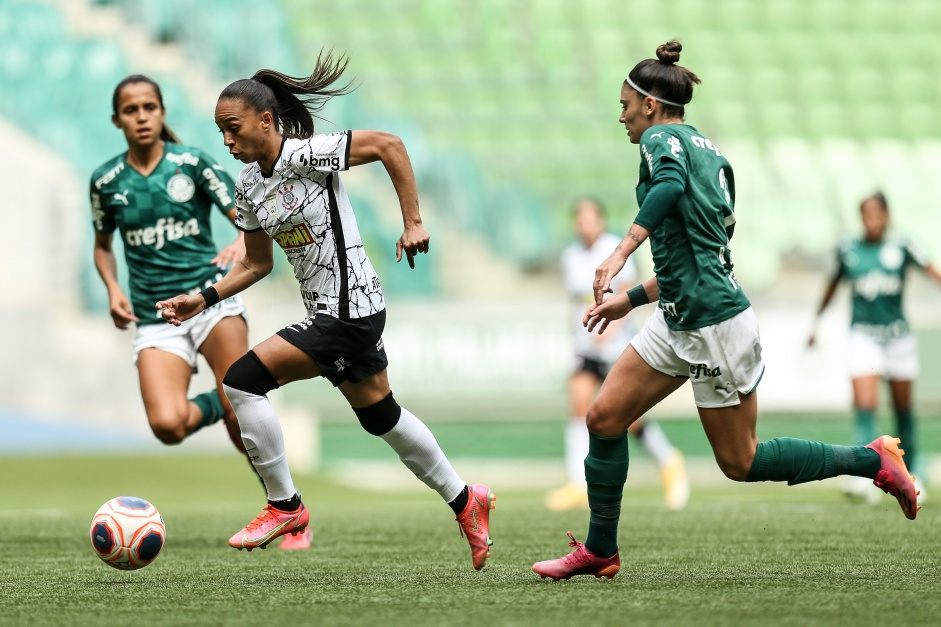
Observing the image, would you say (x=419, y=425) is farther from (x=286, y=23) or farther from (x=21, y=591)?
(x=286, y=23)

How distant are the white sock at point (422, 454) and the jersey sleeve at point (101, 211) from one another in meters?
2.26

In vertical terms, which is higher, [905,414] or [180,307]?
[180,307]

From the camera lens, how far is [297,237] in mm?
5289

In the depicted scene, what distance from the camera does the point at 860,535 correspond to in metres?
6.94

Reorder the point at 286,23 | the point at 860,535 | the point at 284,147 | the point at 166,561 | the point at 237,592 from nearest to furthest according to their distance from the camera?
the point at 237,592
the point at 284,147
the point at 166,561
the point at 860,535
the point at 286,23

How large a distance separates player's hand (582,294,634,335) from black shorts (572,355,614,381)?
197 inches

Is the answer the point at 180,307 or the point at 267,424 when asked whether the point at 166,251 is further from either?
the point at 267,424

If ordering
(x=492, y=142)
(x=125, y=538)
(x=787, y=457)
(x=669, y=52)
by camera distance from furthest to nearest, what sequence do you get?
(x=492, y=142) → (x=125, y=538) → (x=787, y=457) → (x=669, y=52)

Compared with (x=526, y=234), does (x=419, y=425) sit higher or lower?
lower

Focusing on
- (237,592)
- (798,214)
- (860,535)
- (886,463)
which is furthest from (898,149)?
(237,592)

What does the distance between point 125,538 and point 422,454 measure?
1193 mm

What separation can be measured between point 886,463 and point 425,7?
535 inches

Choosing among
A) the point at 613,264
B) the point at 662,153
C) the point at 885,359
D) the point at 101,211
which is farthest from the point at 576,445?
the point at 613,264

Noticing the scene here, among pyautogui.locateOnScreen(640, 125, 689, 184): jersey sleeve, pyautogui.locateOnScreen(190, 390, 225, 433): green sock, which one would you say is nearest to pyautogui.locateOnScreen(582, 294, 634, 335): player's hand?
pyautogui.locateOnScreen(640, 125, 689, 184): jersey sleeve
